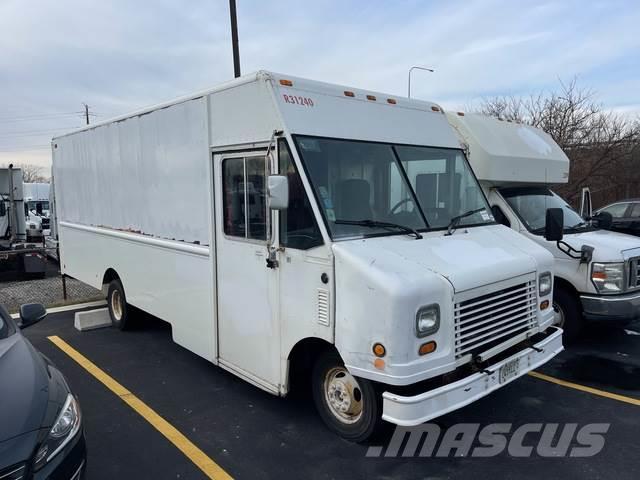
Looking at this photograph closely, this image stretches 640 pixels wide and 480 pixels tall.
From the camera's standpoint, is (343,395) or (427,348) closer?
(427,348)

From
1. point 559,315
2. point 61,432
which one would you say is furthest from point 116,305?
point 559,315

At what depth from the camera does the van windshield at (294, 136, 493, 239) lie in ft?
12.6

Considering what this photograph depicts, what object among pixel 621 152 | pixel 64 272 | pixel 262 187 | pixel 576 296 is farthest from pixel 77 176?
pixel 621 152

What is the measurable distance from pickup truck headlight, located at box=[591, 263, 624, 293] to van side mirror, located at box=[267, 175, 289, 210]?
14.3ft

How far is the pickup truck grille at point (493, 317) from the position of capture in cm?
356

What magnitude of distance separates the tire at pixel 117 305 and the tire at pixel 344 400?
154 inches

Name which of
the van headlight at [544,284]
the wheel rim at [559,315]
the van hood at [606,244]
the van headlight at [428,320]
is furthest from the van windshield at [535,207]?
the van headlight at [428,320]

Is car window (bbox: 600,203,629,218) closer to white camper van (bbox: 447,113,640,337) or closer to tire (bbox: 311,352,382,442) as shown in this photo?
white camper van (bbox: 447,113,640,337)

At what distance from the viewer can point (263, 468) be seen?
3.63m

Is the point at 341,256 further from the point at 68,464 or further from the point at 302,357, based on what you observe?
the point at 68,464

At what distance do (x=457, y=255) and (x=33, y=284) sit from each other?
1042cm

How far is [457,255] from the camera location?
3865 millimetres

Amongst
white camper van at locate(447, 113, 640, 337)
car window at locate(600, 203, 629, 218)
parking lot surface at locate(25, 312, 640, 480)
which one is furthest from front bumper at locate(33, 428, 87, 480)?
car window at locate(600, 203, 629, 218)

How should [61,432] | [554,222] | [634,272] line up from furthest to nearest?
[634,272] < [554,222] < [61,432]
